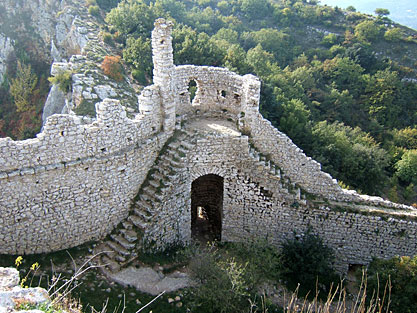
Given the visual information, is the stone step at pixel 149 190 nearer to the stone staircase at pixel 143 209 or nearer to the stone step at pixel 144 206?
the stone staircase at pixel 143 209

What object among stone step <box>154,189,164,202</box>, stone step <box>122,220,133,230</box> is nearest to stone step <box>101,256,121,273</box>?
stone step <box>122,220,133,230</box>

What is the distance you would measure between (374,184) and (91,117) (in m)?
20.9

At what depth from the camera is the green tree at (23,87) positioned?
31.4 metres

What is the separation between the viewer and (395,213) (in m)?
15.8

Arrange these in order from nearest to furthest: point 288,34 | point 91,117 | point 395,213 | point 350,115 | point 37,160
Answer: point 37,160, point 395,213, point 91,117, point 350,115, point 288,34

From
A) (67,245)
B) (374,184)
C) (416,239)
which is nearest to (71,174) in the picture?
(67,245)

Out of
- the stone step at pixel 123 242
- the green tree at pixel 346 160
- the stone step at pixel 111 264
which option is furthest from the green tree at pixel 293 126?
the stone step at pixel 111 264

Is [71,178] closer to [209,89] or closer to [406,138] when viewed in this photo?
[209,89]

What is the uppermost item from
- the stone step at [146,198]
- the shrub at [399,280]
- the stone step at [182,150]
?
the stone step at [182,150]

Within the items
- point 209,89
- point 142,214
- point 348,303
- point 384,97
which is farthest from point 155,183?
point 384,97

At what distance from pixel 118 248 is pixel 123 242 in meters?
0.25

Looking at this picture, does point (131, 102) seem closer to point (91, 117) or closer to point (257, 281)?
point (91, 117)

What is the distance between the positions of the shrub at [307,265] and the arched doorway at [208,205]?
3.13 m

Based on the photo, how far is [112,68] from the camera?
2538 centimetres
